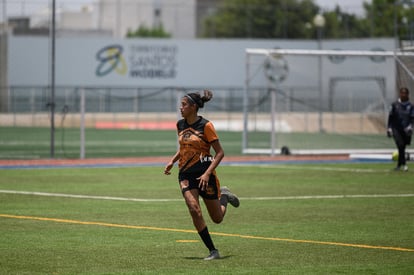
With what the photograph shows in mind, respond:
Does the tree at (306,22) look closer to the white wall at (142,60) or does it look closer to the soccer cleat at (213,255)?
the white wall at (142,60)

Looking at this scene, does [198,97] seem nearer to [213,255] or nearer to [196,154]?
[196,154]

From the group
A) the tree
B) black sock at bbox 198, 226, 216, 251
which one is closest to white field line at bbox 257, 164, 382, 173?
black sock at bbox 198, 226, 216, 251

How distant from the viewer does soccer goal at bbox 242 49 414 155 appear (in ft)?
113

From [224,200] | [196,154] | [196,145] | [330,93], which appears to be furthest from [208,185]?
[330,93]

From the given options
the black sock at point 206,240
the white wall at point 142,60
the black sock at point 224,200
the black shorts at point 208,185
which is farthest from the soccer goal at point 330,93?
the white wall at point 142,60

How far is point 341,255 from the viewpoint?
41.1 ft

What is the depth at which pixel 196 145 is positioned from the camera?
12.6m

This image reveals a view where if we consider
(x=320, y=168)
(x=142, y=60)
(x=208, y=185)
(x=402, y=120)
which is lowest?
(x=320, y=168)

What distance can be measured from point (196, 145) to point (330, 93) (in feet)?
95.0

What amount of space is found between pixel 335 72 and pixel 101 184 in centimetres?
1685

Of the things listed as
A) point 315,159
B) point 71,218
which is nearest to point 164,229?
point 71,218

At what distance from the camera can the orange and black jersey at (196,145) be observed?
12.5 m

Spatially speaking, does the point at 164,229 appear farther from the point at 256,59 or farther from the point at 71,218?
the point at 256,59

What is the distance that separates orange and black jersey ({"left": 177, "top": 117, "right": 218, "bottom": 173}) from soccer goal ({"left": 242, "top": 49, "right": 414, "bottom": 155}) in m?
21.4
